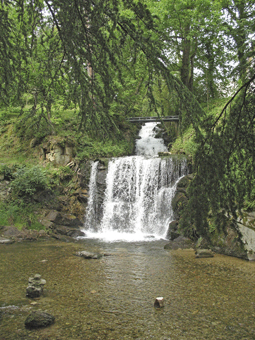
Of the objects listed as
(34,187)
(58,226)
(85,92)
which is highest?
(85,92)

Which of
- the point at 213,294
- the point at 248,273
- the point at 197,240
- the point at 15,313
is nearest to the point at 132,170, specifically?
the point at 197,240

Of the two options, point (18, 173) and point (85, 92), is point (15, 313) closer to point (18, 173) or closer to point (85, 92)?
point (85, 92)

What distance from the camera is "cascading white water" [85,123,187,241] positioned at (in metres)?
12.5

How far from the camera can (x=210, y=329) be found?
361 centimetres

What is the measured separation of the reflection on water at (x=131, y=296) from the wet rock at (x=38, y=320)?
8 cm

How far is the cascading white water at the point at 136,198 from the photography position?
12461 millimetres

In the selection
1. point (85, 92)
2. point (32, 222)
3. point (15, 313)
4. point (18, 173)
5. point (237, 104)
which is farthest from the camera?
point (18, 173)

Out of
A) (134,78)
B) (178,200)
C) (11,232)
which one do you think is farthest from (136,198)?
(134,78)

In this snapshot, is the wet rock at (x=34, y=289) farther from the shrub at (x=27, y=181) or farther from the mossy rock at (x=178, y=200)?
the shrub at (x=27, y=181)

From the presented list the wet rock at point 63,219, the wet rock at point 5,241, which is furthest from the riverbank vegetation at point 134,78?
the wet rock at point 63,219

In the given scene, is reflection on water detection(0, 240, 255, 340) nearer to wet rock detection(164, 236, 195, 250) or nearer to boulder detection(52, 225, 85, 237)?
wet rock detection(164, 236, 195, 250)

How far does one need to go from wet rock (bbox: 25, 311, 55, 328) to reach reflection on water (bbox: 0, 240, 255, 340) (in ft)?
0.28

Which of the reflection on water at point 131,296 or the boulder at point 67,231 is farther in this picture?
the boulder at point 67,231

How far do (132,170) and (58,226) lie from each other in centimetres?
480
